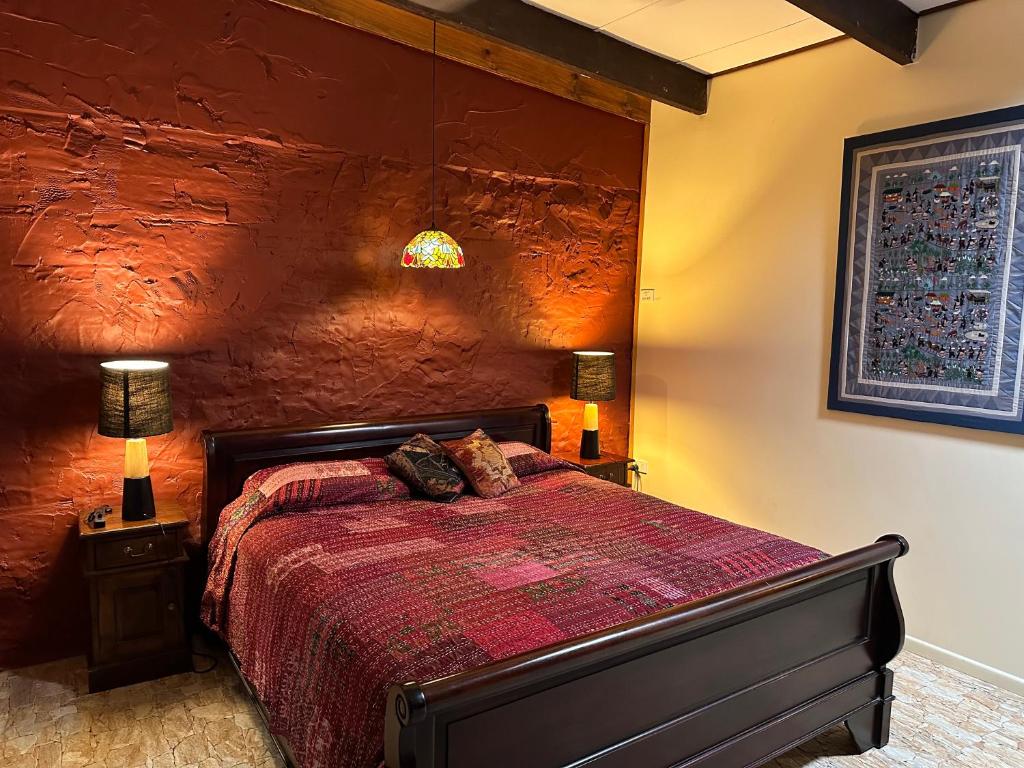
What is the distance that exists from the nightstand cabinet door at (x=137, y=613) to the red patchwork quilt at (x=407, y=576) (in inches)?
5.9

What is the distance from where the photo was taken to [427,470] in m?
3.19

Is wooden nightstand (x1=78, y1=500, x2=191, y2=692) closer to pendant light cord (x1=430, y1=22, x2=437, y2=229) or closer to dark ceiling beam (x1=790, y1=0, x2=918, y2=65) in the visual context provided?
pendant light cord (x1=430, y1=22, x2=437, y2=229)

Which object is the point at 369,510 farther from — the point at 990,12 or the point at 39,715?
the point at 990,12

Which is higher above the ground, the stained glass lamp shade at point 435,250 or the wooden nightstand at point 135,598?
the stained glass lamp shade at point 435,250

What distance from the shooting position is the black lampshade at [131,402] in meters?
2.64

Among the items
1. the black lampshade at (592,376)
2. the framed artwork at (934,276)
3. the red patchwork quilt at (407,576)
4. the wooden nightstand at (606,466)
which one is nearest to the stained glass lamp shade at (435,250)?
the red patchwork quilt at (407,576)

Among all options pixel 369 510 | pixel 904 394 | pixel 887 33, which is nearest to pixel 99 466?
pixel 369 510

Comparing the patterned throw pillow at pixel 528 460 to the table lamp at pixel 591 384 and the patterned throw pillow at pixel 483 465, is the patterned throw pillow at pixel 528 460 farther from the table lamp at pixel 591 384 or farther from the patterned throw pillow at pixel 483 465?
the table lamp at pixel 591 384

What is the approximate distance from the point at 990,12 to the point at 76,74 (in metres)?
3.62

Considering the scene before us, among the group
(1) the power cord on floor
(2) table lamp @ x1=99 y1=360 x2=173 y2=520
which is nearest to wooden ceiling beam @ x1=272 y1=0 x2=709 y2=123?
(2) table lamp @ x1=99 y1=360 x2=173 y2=520

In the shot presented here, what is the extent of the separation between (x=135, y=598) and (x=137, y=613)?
64 mm

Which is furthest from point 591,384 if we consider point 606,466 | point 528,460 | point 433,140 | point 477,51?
point 477,51

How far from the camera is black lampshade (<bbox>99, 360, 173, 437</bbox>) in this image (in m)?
2.64

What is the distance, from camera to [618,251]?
175 inches
